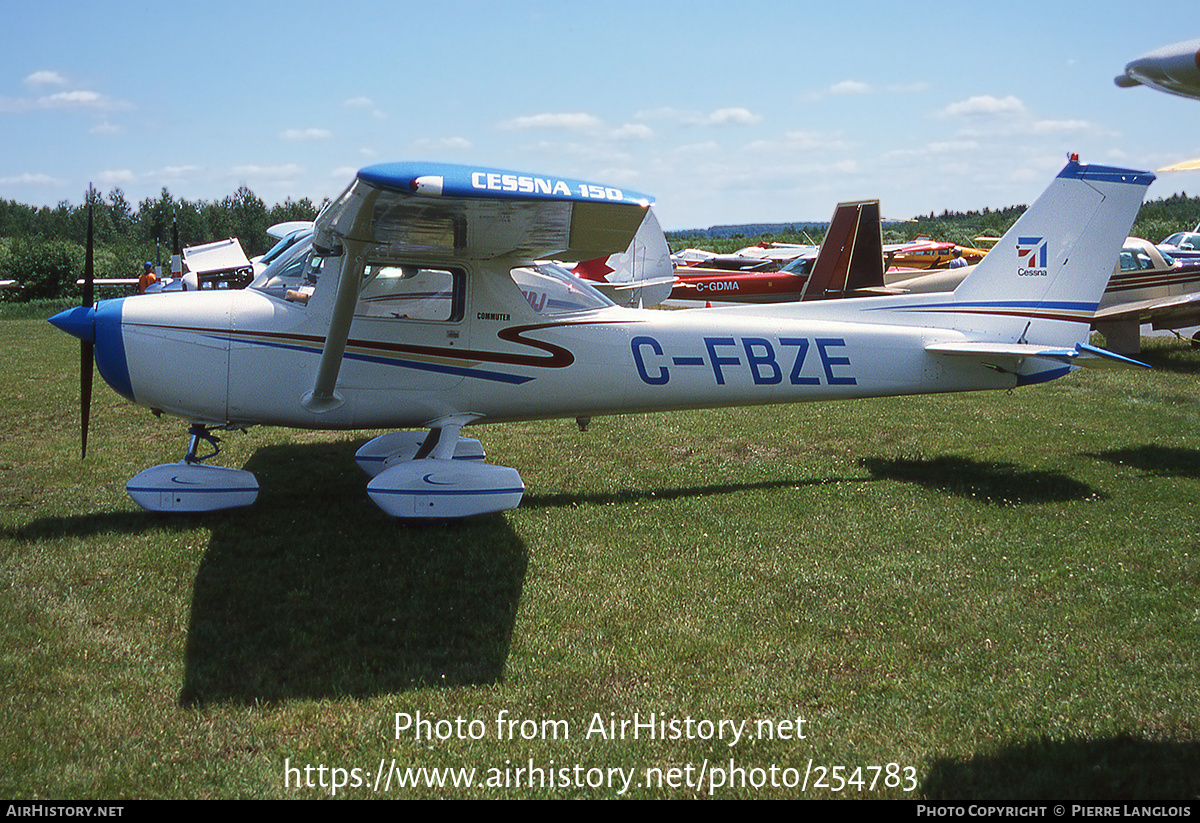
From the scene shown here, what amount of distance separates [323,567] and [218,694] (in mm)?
1583

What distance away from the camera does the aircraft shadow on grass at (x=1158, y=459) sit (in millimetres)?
7566

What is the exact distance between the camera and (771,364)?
6.95 meters

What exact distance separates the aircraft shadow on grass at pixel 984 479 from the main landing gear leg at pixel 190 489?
528cm

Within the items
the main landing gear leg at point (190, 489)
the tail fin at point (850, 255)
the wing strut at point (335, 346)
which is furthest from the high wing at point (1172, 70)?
the tail fin at point (850, 255)

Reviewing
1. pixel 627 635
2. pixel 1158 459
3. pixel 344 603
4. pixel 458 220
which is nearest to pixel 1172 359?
pixel 1158 459

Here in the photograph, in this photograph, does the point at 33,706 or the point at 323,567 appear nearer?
the point at 33,706

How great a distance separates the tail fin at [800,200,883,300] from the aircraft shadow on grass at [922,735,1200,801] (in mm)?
14538

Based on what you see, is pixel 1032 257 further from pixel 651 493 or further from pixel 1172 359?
pixel 1172 359

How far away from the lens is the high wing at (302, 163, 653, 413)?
4031 millimetres

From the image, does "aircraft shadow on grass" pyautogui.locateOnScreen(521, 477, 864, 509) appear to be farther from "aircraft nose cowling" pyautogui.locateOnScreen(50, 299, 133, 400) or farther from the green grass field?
"aircraft nose cowling" pyautogui.locateOnScreen(50, 299, 133, 400)

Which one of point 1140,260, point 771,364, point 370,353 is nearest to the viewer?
point 370,353

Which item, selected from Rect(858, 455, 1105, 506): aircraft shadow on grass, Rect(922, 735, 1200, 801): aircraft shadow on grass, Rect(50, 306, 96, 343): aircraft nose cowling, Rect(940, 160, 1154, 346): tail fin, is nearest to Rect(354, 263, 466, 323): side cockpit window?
Rect(50, 306, 96, 343): aircraft nose cowling
